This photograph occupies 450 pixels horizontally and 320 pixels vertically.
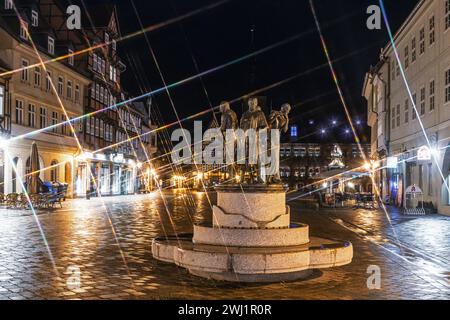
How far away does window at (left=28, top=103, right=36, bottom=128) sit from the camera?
39312 millimetres

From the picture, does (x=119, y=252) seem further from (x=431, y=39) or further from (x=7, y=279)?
(x=431, y=39)

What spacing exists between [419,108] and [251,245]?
24422 mm

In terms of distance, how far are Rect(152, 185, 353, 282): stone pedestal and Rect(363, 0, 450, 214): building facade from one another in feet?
58.7

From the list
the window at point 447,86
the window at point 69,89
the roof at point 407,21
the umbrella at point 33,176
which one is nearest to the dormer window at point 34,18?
the window at point 69,89

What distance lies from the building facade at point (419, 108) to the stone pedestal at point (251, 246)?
58.7 ft

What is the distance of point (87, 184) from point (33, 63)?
13.5m

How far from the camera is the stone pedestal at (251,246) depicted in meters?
9.45

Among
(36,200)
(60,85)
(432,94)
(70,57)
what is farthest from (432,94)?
(70,57)

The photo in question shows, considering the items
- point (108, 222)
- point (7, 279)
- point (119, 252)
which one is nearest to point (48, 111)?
point (108, 222)

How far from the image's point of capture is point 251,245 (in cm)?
1045

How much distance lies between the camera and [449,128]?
85.8 feet

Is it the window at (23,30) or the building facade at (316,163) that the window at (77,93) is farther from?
the building facade at (316,163)

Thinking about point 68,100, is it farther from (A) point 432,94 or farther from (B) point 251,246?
(B) point 251,246

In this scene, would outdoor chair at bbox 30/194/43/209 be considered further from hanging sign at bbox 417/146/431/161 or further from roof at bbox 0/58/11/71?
hanging sign at bbox 417/146/431/161
